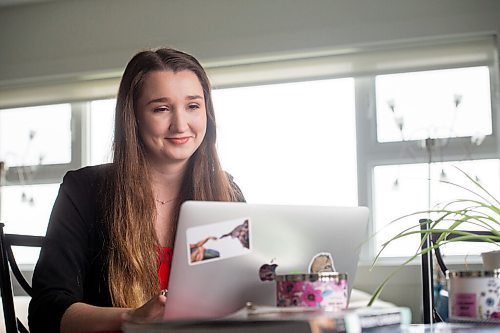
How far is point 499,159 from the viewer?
4523 mm

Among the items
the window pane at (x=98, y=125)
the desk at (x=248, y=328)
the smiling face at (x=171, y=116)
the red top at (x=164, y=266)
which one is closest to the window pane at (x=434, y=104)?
the window pane at (x=98, y=125)

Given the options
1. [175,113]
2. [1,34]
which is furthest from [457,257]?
[1,34]

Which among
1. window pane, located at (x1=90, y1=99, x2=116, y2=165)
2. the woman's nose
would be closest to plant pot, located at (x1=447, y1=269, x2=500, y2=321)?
the woman's nose

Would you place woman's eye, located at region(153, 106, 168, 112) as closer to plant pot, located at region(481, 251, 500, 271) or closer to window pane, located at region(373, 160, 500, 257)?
plant pot, located at region(481, 251, 500, 271)

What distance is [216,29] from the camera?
506 cm

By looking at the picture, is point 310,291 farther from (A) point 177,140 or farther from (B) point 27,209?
(B) point 27,209

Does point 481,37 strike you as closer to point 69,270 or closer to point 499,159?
point 499,159

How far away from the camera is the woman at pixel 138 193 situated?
1.74m

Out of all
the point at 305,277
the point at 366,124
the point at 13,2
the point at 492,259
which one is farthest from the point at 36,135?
the point at 305,277

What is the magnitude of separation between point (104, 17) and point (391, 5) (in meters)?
1.87

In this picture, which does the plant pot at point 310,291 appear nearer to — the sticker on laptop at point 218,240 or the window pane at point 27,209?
the sticker on laptop at point 218,240

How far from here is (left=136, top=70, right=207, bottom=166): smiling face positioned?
1.89 meters

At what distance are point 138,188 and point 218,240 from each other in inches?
30.6

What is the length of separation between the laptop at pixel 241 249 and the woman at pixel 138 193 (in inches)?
20.1
